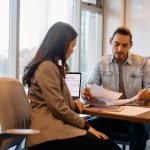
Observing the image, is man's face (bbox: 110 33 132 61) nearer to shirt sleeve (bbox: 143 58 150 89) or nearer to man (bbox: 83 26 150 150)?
man (bbox: 83 26 150 150)

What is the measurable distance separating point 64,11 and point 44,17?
0.48 metres

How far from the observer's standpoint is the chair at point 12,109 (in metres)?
1.62

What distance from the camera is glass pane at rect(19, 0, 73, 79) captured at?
3574mm

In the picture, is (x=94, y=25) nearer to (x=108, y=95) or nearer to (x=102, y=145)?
(x=108, y=95)

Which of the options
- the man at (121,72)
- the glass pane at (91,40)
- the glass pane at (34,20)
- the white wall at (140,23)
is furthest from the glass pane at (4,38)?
the white wall at (140,23)

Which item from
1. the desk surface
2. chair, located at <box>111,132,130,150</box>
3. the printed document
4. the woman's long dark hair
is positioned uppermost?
the woman's long dark hair

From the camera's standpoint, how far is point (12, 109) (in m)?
1.70

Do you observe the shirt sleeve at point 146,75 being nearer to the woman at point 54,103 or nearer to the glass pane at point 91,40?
the woman at point 54,103

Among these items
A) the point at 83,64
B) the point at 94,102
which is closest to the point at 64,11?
the point at 83,64

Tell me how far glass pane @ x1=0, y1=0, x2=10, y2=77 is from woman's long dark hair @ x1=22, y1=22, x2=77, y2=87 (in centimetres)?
159

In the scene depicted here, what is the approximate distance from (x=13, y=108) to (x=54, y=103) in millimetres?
237

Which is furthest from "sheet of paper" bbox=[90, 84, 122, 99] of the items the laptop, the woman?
the laptop

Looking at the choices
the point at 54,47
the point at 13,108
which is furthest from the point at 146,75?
the point at 13,108

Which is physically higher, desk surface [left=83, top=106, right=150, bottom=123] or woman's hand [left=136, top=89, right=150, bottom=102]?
woman's hand [left=136, top=89, right=150, bottom=102]
